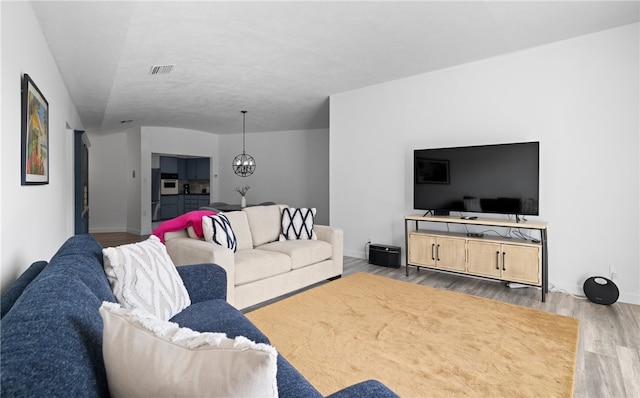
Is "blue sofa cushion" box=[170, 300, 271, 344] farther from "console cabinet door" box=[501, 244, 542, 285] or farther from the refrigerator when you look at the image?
the refrigerator

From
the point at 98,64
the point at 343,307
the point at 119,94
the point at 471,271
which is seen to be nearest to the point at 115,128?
the point at 119,94

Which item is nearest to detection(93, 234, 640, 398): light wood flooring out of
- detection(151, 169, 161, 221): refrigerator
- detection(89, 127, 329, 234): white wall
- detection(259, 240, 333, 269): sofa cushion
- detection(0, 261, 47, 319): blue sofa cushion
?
detection(259, 240, 333, 269): sofa cushion

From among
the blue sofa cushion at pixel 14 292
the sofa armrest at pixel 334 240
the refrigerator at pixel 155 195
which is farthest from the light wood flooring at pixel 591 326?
the refrigerator at pixel 155 195

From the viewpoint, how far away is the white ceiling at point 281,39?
2988 mm

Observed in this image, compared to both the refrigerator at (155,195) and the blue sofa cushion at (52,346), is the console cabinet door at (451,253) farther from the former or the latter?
the refrigerator at (155,195)

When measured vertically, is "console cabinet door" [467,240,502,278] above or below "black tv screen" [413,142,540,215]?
below

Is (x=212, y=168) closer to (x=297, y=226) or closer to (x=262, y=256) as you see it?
(x=297, y=226)

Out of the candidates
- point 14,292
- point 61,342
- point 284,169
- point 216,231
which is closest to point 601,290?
point 216,231

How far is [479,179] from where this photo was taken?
13.7ft

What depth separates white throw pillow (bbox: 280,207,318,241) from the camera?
4.32 m

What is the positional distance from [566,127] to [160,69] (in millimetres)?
4950

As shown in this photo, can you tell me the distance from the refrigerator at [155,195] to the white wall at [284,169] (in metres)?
1.73

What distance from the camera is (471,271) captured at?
4027 mm

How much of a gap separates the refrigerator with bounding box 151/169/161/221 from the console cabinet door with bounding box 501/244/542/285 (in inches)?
343
